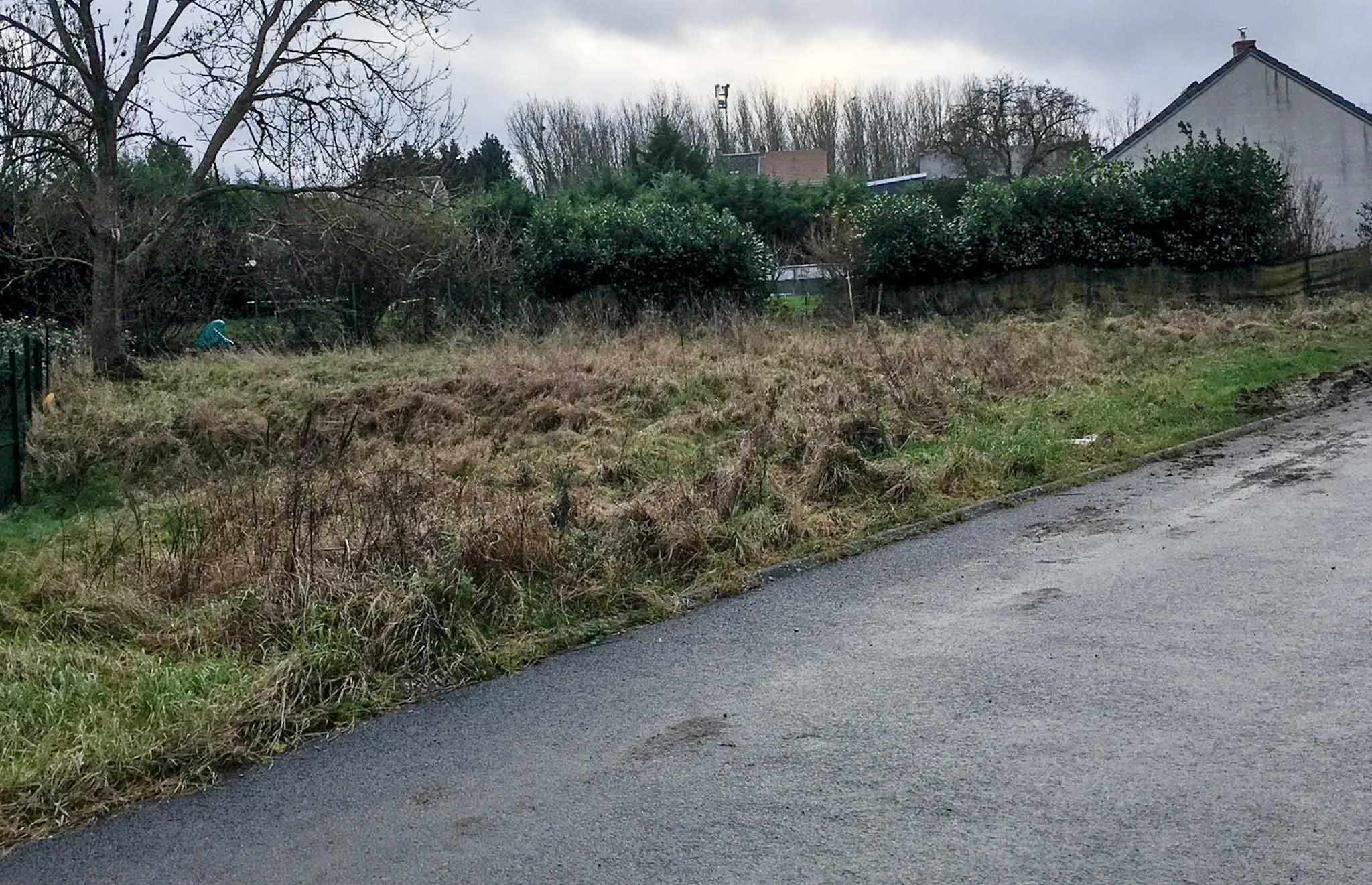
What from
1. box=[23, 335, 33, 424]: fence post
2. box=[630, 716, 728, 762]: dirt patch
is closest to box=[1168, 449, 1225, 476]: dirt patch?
box=[630, 716, 728, 762]: dirt patch

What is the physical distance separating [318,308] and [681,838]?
19563mm

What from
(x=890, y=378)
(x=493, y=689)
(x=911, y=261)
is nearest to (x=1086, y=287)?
(x=911, y=261)

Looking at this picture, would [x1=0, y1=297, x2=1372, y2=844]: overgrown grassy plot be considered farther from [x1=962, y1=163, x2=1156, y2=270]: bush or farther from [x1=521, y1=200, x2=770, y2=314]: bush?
[x1=962, y1=163, x2=1156, y2=270]: bush

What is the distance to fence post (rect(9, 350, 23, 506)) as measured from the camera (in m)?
12.0

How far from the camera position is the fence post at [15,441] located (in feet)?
39.3

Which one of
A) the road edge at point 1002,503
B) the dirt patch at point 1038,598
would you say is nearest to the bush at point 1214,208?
the road edge at point 1002,503

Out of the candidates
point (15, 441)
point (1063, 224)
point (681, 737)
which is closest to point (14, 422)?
point (15, 441)

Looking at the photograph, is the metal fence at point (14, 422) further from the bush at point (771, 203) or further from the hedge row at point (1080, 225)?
the bush at point (771, 203)

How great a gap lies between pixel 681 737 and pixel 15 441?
10031mm

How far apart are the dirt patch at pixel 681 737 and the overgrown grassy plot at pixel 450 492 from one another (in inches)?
55.8

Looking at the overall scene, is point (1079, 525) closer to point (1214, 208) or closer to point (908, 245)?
point (908, 245)

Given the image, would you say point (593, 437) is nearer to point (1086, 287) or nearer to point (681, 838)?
point (681, 838)

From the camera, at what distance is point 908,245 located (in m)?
24.6

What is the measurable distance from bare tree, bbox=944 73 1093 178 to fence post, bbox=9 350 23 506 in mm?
44169
